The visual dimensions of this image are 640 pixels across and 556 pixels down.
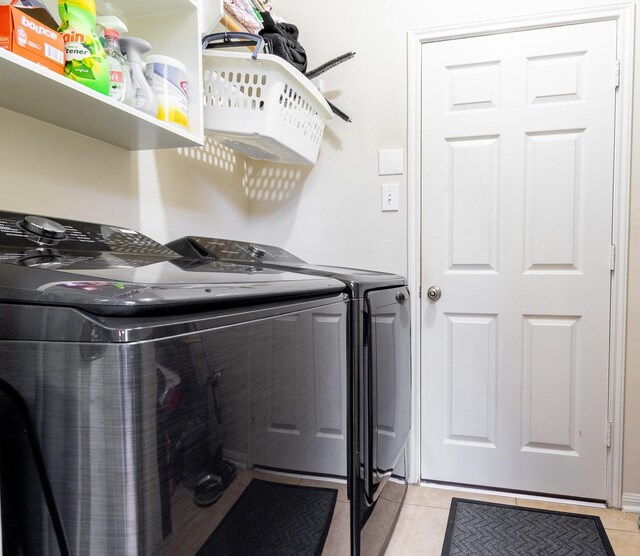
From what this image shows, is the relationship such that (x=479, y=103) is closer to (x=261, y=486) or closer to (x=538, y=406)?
(x=538, y=406)

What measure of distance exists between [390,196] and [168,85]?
115 centimetres

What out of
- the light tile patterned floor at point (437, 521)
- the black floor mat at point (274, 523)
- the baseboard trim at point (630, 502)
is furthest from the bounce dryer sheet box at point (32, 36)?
the baseboard trim at point (630, 502)

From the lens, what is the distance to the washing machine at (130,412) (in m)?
0.45

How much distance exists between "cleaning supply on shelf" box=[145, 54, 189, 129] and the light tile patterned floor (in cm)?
158

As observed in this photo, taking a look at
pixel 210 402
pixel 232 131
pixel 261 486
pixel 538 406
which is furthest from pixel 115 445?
pixel 538 406

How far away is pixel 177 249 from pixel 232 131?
447 mm

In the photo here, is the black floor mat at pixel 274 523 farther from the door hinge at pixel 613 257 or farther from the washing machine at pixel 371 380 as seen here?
the door hinge at pixel 613 257

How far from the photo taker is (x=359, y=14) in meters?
2.05

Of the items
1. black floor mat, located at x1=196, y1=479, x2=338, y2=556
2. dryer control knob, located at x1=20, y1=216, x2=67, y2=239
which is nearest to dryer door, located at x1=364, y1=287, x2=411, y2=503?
black floor mat, located at x1=196, y1=479, x2=338, y2=556

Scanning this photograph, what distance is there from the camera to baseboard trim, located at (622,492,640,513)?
1.82 m

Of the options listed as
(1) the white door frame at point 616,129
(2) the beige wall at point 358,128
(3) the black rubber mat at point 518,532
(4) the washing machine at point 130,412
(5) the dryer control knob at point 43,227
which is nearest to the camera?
(4) the washing machine at point 130,412

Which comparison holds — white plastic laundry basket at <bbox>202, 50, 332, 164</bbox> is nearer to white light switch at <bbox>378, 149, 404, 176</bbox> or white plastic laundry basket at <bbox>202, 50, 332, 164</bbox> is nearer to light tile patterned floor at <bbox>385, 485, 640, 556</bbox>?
white light switch at <bbox>378, 149, 404, 176</bbox>

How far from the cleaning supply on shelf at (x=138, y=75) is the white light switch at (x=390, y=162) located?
1174mm

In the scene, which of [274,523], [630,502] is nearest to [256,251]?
[274,523]
